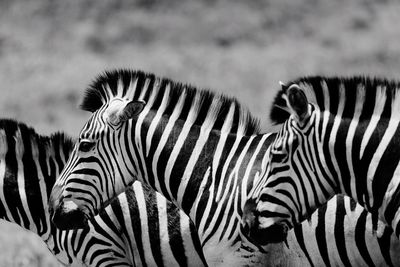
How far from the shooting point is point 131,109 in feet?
27.0

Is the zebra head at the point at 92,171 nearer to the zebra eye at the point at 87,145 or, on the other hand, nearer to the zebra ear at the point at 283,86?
the zebra eye at the point at 87,145

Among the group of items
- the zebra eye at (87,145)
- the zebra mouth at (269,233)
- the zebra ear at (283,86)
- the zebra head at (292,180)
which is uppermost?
the zebra ear at (283,86)

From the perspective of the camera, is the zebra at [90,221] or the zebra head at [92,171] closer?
the zebra head at [92,171]

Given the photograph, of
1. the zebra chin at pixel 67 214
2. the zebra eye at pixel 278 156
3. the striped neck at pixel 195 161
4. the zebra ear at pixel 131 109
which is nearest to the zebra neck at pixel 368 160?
the zebra eye at pixel 278 156

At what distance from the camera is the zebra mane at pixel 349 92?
22.8 ft

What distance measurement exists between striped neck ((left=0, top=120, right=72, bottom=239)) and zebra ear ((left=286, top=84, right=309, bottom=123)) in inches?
136

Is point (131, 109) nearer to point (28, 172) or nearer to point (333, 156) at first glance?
point (28, 172)

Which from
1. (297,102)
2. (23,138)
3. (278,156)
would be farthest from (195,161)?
(23,138)

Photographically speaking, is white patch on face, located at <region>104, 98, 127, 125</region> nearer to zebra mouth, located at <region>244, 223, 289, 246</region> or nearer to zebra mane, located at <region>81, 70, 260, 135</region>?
zebra mane, located at <region>81, 70, 260, 135</region>

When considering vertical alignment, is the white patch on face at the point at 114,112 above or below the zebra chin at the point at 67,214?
above

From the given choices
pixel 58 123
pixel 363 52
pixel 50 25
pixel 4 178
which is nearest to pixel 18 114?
pixel 58 123

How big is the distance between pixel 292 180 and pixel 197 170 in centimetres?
154

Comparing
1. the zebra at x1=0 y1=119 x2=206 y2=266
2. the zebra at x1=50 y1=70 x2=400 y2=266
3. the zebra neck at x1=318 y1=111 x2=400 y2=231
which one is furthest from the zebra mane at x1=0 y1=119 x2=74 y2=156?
the zebra neck at x1=318 y1=111 x2=400 y2=231

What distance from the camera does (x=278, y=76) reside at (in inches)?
1169
